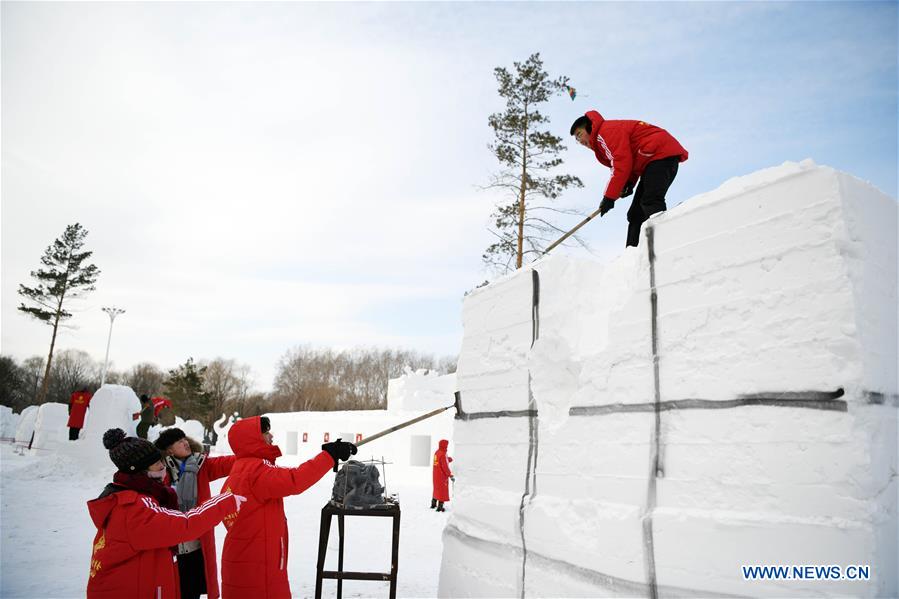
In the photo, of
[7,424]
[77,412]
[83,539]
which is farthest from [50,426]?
[83,539]

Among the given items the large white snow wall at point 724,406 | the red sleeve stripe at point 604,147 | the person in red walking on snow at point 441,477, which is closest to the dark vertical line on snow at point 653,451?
the large white snow wall at point 724,406

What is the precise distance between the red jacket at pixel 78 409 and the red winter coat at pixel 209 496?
12519 millimetres

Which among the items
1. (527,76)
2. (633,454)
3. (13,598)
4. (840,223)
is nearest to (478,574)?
(633,454)

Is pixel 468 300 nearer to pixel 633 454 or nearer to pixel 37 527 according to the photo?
pixel 633 454

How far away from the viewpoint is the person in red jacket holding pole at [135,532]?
2.55m

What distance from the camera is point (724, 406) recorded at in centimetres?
233

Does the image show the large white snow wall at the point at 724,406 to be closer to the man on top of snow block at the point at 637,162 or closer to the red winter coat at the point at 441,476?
the man on top of snow block at the point at 637,162

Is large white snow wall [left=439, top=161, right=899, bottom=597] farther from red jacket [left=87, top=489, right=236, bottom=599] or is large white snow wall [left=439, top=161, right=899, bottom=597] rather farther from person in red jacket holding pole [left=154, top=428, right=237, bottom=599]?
person in red jacket holding pole [left=154, top=428, right=237, bottom=599]

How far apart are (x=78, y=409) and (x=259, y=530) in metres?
13.9

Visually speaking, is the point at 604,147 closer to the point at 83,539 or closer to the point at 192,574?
the point at 192,574

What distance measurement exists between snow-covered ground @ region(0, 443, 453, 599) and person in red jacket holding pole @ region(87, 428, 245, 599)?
88.8 inches

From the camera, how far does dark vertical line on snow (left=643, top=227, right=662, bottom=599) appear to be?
2.42 metres

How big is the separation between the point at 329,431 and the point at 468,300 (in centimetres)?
2035

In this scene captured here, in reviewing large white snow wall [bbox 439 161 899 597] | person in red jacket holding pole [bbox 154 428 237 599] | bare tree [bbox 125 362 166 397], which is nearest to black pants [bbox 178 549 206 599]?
person in red jacket holding pole [bbox 154 428 237 599]
